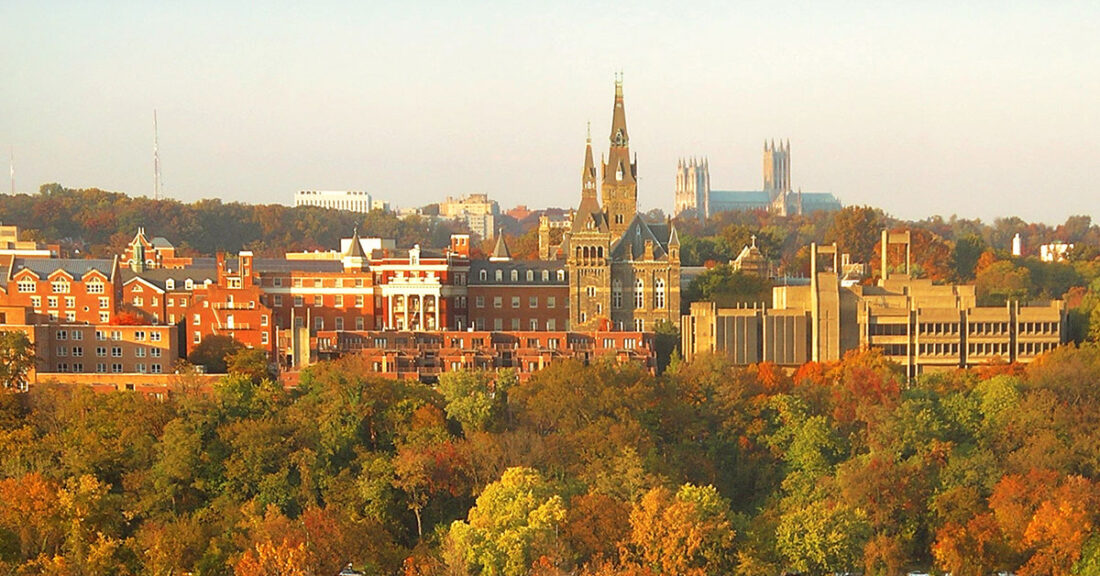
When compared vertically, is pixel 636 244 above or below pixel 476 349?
above

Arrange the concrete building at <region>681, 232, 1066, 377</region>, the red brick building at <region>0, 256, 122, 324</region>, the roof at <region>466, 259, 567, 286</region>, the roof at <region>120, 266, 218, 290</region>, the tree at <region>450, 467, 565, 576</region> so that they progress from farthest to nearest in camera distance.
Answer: the roof at <region>466, 259, 567, 286</region>
the roof at <region>120, 266, 218, 290</region>
the red brick building at <region>0, 256, 122, 324</region>
the concrete building at <region>681, 232, 1066, 377</region>
the tree at <region>450, 467, 565, 576</region>

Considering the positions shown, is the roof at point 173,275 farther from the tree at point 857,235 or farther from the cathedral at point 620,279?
the tree at point 857,235

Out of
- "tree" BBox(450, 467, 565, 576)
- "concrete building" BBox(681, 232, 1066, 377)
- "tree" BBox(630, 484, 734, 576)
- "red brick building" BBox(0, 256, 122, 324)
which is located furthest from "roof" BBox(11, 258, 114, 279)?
"tree" BBox(630, 484, 734, 576)

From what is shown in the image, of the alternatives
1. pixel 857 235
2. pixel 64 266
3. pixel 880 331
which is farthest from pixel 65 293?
pixel 857 235

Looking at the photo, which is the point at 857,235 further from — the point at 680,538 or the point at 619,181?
the point at 680,538

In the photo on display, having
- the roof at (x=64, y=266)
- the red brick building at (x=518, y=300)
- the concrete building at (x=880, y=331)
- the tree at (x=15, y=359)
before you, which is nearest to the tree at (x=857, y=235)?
the red brick building at (x=518, y=300)

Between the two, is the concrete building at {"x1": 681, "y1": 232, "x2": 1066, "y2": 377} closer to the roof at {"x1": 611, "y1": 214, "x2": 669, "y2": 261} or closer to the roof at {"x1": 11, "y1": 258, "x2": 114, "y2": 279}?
the roof at {"x1": 611, "y1": 214, "x2": 669, "y2": 261}

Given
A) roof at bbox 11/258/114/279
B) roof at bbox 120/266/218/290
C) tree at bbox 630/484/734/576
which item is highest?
roof at bbox 11/258/114/279

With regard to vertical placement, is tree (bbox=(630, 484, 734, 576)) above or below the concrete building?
Answer: below
